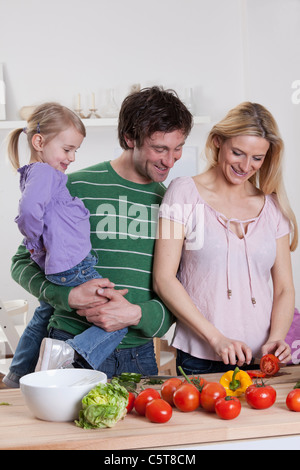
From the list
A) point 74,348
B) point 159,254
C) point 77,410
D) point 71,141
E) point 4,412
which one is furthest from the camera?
point 71,141

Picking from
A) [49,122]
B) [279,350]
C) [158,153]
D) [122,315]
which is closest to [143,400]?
[122,315]

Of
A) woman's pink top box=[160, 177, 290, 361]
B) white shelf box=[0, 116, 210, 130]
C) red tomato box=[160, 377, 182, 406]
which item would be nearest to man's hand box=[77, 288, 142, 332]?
woman's pink top box=[160, 177, 290, 361]

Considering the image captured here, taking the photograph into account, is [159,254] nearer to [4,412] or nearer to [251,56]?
[4,412]

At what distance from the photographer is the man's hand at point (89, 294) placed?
5.34 feet

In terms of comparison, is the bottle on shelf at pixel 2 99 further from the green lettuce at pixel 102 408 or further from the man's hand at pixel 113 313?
the green lettuce at pixel 102 408

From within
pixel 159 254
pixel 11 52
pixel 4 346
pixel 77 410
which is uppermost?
pixel 11 52

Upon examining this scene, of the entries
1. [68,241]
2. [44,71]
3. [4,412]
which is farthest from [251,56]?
[4,412]

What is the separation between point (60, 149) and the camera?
185 cm

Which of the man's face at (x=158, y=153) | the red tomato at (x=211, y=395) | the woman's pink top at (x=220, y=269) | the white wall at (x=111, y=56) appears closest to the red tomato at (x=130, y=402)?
the red tomato at (x=211, y=395)

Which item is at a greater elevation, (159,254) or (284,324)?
(159,254)

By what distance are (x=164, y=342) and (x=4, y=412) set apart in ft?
8.33

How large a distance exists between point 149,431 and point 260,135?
0.92m

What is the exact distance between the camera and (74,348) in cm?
159

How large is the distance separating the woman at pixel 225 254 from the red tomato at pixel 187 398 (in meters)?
0.38
